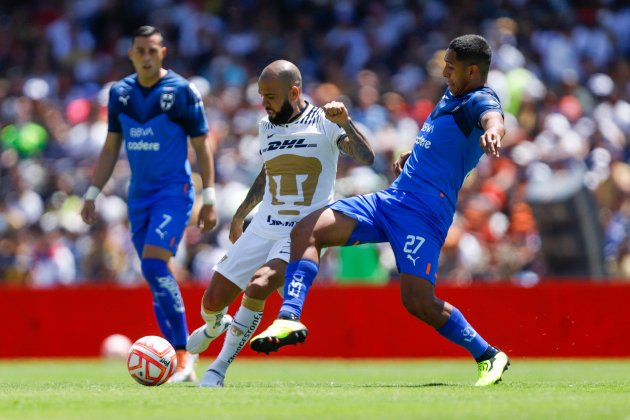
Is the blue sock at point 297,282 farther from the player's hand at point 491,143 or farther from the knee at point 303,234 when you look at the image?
the player's hand at point 491,143

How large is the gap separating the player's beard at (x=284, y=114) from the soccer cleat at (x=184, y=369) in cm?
257

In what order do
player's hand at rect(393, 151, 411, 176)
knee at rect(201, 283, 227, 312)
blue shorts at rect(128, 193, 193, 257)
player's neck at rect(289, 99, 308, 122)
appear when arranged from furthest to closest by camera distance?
blue shorts at rect(128, 193, 193, 257) → player's hand at rect(393, 151, 411, 176) → knee at rect(201, 283, 227, 312) → player's neck at rect(289, 99, 308, 122)

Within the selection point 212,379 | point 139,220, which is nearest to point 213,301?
point 212,379

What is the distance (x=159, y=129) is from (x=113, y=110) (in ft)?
1.71

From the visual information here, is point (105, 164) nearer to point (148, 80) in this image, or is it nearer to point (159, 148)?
point (159, 148)

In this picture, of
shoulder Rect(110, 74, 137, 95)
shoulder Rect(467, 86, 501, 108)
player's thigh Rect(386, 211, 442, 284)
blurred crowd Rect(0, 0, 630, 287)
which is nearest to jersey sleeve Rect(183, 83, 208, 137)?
shoulder Rect(110, 74, 137, 95)

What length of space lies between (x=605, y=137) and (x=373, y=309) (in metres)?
5.00

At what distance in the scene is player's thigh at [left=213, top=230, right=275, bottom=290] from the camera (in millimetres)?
9750

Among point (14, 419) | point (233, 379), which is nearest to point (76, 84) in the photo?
point (233, 379)

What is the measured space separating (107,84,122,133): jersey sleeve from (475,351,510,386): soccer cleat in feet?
14.0

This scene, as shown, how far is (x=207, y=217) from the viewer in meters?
11.3

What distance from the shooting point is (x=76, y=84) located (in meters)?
24.1

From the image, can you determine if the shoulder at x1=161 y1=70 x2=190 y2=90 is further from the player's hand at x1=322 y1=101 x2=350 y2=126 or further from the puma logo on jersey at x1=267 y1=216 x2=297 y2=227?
the player's hand at x1=322 y1=101 x2=350 y2=126

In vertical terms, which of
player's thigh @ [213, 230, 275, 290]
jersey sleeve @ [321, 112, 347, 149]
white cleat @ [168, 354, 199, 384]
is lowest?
white cleat @ [168, 354, 199, 384]
